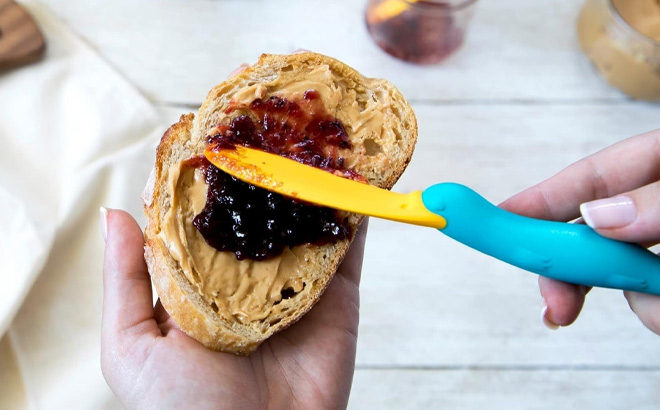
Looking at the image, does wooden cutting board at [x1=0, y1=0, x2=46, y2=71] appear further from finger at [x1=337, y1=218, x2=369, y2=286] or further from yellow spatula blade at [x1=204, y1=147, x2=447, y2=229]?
finger at [x1=337, y1=218, x2=369, y2=286]

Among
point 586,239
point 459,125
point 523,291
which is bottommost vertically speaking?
point 523,291

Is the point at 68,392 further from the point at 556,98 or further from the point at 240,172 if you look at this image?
the point at 556,98

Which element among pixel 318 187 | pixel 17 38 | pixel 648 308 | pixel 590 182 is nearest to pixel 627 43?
pixel 590 182

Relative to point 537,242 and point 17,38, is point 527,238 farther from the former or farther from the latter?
point 17,38

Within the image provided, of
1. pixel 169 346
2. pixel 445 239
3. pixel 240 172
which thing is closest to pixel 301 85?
pixel 240 172

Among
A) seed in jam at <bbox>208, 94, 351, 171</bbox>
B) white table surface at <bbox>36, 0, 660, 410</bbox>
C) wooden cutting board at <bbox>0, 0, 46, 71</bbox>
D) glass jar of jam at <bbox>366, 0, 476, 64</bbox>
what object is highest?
seed in jam at <bbox>208, 94, 351, 171</bbox>

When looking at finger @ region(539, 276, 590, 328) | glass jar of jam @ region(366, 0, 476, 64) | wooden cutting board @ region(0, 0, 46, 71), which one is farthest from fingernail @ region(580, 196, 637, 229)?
wooden cutting board @ region(0, 0, 46, 71)
